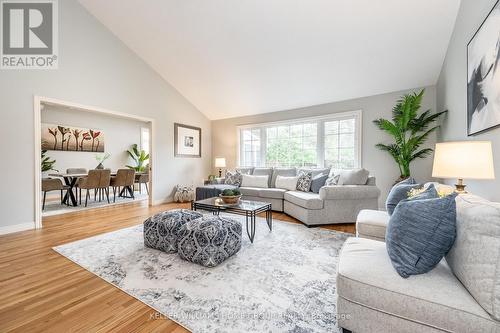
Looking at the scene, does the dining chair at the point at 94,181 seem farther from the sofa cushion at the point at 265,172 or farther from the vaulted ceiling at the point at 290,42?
the sofa cushion at the point at 265,172

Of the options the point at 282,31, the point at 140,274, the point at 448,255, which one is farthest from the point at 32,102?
the point at 448,255

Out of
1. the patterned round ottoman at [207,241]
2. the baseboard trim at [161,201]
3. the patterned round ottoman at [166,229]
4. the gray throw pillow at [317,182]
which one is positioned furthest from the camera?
the baseboard trim at [161,201]

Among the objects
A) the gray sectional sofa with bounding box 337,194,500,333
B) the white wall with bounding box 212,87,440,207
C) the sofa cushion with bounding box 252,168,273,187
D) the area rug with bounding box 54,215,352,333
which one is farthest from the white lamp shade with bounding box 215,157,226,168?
the gray sectional sofa with bounding box 337,194,500,333

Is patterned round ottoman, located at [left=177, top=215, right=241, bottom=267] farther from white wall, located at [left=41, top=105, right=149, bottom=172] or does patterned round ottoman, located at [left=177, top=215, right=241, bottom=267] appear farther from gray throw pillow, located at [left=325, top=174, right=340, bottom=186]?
white wall, located at [left=41, top=105, right=149, bottom=172]

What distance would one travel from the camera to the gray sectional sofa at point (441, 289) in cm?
90

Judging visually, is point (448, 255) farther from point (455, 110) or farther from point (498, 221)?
point (455, 110)

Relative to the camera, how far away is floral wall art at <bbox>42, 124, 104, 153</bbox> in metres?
5.51

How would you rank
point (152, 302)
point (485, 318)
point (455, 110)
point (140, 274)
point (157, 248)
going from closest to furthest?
point (485, 318)
point (152, 302)
point (140, 274)
point (157, 248)
point (455, 110)

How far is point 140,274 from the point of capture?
194 cm

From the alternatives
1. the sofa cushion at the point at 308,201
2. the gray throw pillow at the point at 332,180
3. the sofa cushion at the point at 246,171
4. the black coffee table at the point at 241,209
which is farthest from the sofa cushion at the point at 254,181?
the black coffee table at the point at 241,209

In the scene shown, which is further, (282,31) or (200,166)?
(200,166)

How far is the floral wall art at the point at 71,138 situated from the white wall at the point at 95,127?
0.12m

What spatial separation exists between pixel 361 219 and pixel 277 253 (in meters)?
0.96

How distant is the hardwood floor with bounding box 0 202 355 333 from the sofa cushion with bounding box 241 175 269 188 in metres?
3.21
